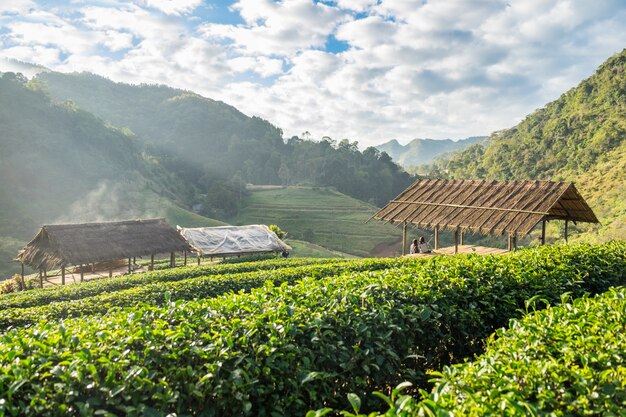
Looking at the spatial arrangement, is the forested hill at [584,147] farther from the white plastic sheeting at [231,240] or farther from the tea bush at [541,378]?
the tea bush at [541,378]

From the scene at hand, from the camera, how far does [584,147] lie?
48.2 metres

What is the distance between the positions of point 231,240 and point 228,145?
75357mm

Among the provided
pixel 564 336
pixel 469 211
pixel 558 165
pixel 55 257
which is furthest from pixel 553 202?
pixel 558 165

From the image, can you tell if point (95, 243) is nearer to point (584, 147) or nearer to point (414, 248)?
point (414, 248)

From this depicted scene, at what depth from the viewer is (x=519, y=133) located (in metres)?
67.9

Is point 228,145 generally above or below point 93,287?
above

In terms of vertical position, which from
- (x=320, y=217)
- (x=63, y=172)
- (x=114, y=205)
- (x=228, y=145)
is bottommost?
(x=320, y=217)

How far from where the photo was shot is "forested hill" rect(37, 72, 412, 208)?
3442 inches

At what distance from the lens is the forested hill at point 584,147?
40.2 metres

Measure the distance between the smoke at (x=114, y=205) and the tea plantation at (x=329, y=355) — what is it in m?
49.7

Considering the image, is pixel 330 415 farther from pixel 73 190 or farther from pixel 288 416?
pixel 73 190

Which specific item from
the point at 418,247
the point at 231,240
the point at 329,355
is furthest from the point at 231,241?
the point at 329,355

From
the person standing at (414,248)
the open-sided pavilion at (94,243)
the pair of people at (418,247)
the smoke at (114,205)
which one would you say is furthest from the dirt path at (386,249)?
the person standing at (414,248)

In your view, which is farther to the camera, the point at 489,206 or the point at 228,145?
the point at 228,145
